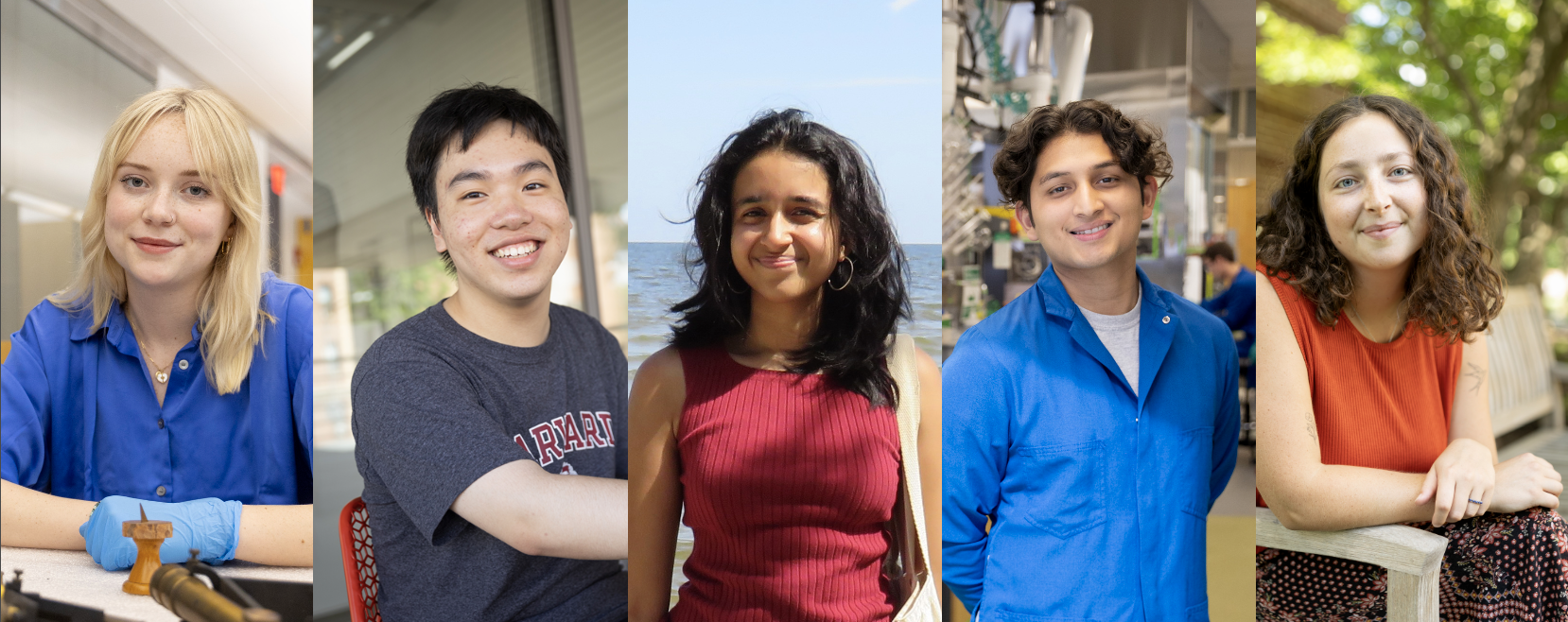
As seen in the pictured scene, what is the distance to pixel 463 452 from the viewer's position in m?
1.66

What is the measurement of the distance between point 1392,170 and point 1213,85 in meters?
0.45

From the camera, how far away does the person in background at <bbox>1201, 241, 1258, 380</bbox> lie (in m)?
1.86

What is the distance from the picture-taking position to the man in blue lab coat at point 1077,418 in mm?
1696

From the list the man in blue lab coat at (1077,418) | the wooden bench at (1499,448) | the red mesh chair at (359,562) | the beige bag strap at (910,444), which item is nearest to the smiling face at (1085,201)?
the man in blue lab coat at (1077,418)

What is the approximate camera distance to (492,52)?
249 cm

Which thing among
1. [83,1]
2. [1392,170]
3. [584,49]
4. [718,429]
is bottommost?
[718,429]

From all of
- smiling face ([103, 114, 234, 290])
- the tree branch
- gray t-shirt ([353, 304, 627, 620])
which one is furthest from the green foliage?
smiling face ([103, 114, 234, 290])

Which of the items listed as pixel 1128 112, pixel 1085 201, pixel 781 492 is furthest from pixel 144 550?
pixel 1128 112

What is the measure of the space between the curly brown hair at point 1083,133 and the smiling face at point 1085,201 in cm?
1

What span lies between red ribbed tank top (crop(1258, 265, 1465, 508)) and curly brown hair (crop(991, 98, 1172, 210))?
420 mm

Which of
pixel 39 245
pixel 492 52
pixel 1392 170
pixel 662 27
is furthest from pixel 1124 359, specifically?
pixel 39 245

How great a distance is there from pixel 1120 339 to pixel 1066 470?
0.91 ft

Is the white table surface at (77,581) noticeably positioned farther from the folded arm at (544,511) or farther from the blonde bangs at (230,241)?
the folded arm at (544,511)

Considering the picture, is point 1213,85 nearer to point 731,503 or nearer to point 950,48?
point 950,48
